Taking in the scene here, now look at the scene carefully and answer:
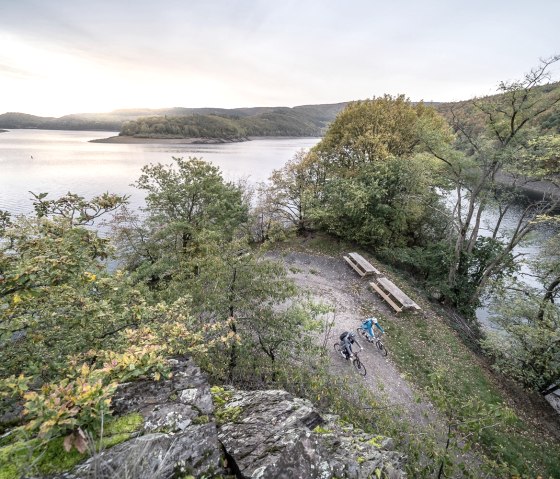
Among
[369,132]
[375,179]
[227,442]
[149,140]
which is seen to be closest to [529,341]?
[375,179]

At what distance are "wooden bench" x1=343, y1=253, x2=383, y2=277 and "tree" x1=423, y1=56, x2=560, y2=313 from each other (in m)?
4.78

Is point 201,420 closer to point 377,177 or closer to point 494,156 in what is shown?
point 494,156

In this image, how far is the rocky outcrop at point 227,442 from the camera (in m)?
2.62

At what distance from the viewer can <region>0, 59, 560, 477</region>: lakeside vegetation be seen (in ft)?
12.4

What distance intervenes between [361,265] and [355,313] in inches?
175

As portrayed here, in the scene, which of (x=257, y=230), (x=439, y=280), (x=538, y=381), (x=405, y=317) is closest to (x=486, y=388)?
(x=538, y=381)

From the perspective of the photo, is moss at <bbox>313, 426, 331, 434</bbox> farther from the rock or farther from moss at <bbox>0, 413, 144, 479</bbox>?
moss at <bbox>0, 413, 144, 479</bbox>

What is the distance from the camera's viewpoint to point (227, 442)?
3193 mm

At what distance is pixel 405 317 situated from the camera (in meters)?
14.6

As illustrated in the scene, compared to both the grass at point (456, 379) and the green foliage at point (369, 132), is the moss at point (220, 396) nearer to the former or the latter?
the grass at point (456, 379)

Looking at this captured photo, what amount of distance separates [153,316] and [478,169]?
1783 cm

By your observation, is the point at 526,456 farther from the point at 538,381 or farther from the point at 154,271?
the point at 154,271

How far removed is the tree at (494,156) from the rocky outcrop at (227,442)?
15.2 m

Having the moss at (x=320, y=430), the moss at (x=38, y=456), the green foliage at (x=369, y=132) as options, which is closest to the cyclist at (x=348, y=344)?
the moss at (x=320, y=430)
